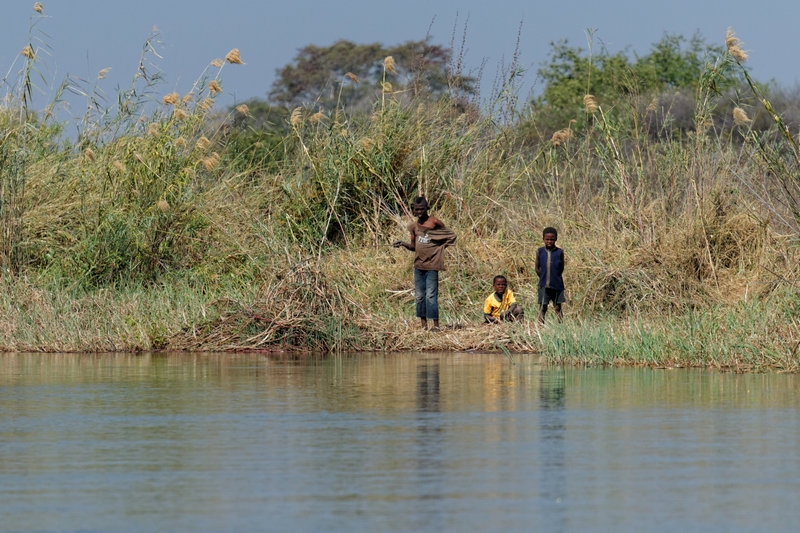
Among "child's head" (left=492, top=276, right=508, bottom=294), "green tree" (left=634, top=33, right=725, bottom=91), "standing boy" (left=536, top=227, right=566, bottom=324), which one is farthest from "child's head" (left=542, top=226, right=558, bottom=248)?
"green tree" (left=634, top=33, right=725, bottom=91)

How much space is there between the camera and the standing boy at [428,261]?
54.4 feet

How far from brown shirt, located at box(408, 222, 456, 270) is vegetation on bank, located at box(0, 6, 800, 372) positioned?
0.74m

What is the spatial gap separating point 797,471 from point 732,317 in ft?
20.7

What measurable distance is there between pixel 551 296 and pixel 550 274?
37 cm

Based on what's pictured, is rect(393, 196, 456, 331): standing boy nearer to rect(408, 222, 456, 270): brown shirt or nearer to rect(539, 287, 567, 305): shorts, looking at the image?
rect(408, 222, 456, 270): brown shirt

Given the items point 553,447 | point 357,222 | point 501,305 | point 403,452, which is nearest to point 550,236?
point 501,305

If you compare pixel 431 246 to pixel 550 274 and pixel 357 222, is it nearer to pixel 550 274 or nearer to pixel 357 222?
pixel 550 274

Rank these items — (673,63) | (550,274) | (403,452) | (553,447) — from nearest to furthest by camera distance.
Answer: (403,452) → (553,447) → (550,274) → (673,63)

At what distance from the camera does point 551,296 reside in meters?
16.4

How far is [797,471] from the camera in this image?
707cm

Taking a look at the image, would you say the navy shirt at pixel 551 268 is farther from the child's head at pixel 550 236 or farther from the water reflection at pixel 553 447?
the water reflection at pixel 553 447

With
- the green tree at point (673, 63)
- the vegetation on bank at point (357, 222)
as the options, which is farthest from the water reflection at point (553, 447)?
the green tree at point (673, 63)

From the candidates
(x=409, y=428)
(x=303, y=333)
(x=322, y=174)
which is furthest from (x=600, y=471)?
(x=322, y=174)

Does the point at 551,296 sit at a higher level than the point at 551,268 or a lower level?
lower
